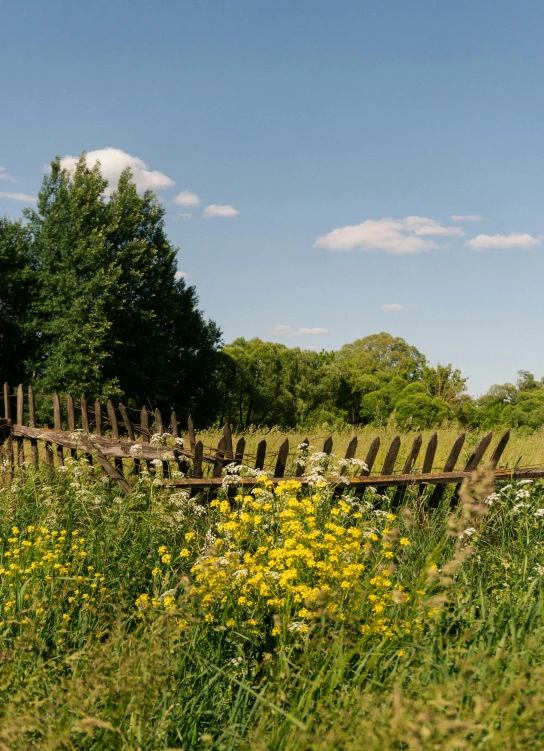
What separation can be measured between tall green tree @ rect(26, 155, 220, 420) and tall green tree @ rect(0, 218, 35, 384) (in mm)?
627

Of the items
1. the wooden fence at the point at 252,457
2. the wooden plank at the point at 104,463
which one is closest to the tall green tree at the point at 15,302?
the wooden plank at the point at 104,463

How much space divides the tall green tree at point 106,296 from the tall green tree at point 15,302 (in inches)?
24.7

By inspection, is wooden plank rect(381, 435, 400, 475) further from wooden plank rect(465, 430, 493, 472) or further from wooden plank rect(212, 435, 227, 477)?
wooden plank rect(212, 435, 227, 477)

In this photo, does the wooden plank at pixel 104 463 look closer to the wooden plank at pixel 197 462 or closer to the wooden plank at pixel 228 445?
the wooden plank at pixel 197 462

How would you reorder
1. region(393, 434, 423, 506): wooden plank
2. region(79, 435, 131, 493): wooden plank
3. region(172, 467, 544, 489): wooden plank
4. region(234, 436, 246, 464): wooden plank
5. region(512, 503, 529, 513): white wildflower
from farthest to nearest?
region(79, 435, 131, 493): wooden plank
region(234, 436, 246, 464): wooden plank
region(393, 434, 423, 506): wooden plank
region(172, 467, 544, 489): wooden plank
region(512, 503, 529, 513): white wildflower

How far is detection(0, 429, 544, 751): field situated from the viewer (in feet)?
6.47

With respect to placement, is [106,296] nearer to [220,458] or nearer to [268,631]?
[220,458]

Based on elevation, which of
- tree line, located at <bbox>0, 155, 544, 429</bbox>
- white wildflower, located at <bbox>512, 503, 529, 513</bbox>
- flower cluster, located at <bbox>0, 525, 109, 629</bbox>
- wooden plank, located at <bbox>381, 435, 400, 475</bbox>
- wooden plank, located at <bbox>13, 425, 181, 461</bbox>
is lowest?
flower cluster, located at <bbox>0, 525, 109, 629</bbox>

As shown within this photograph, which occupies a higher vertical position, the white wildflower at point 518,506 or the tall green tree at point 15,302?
the tall green tree at point 15,302

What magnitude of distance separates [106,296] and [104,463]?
1920 cm

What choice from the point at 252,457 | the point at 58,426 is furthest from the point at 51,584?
the point at 58,426

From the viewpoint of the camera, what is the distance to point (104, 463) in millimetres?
6750

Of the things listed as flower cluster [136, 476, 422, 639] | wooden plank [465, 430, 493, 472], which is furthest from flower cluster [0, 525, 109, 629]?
wooden plank [465, 430, 493, 472]

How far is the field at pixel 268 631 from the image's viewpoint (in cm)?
197
